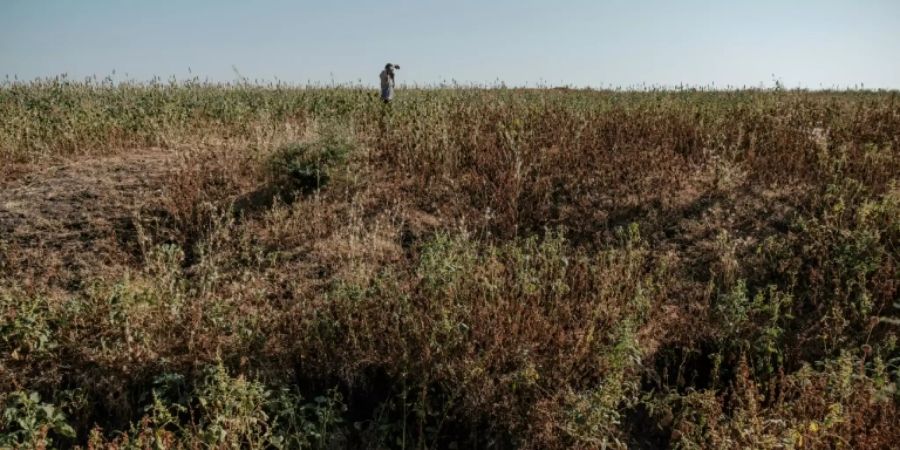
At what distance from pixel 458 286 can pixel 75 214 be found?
5.09 metres

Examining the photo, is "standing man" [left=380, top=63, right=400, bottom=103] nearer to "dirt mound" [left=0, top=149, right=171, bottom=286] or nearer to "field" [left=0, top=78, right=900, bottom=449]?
"field" [left=0, top=78, right=900, bottom=449]

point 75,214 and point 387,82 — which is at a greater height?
point 387,82

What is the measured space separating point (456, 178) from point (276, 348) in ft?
12.5

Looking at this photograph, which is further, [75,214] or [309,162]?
[309,162]

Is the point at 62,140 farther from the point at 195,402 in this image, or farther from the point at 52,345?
the point at 195,402

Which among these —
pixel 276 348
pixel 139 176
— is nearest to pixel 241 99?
pixel 139 176

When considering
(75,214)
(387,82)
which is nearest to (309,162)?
(75,214)

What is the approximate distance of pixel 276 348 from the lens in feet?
16.0

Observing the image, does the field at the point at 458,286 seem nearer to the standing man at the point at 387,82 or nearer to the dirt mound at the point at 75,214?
the dirt mound at the point at 75,214

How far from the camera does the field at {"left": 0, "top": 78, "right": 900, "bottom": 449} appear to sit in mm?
4141

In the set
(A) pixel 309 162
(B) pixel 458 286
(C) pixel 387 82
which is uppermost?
(C) pixel 387 82

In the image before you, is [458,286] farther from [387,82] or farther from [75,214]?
[387,82]

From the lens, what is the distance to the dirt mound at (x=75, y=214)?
621 cm

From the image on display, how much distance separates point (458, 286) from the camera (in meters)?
5.20
